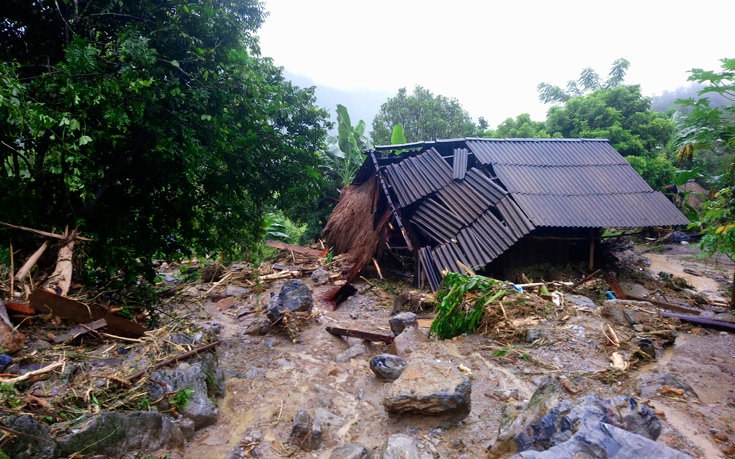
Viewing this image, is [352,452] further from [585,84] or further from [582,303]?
[585,84]

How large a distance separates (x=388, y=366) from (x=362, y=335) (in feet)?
4.69

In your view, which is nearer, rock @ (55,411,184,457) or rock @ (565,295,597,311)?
rock @ (55,411,184,457)

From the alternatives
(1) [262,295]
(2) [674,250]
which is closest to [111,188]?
(1) [262,295]

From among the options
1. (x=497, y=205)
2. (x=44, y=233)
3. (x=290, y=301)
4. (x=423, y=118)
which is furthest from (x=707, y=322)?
(x=423, y=118)

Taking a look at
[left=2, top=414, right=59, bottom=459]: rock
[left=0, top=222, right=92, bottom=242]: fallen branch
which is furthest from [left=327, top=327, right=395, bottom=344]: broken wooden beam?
[left=2, top=414, right=59, bottom=459]: rock

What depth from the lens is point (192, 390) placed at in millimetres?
3889

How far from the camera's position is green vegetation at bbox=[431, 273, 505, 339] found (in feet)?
19.4

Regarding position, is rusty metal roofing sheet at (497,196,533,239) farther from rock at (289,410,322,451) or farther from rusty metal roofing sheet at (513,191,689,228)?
rock at (289,410,322,451)

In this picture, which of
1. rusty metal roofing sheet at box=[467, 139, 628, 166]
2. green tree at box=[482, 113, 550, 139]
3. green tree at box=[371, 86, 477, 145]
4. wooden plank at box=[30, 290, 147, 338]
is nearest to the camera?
wooden plank at box=[30, 290, 147, 338]

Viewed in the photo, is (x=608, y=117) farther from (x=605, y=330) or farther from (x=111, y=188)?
(x=111, y=188)

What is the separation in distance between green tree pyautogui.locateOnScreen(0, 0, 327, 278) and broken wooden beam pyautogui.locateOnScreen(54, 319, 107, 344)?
39.2 inches

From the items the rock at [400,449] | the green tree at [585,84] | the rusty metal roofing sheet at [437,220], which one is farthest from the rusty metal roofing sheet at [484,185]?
Result: the green tree at [585,84]

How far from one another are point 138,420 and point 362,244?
28.0 ft

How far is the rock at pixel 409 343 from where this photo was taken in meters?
5.41
